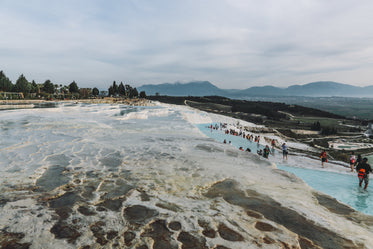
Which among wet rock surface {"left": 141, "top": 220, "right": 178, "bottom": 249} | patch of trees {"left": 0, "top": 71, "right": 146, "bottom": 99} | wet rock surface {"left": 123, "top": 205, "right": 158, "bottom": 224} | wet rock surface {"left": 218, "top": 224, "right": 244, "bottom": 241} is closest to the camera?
wet rock surface {"left": 141, "top": 220, "right": 178, "bottom": 249}

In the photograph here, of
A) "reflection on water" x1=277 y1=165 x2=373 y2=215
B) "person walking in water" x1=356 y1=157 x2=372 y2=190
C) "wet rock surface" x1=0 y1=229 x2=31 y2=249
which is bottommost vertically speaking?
"reflection on water" x1=277 y1=165 x2=373 y2=215

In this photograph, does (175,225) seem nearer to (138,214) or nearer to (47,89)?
(138,214)

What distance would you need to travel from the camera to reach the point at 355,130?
259 ft

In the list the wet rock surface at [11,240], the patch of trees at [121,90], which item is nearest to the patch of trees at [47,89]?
the patch of trees at [121,90]

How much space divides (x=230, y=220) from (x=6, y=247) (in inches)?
166

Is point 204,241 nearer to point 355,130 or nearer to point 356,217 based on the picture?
point 356,217

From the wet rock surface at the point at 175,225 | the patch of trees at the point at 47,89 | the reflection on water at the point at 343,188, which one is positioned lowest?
the reflection on water at the point at 343,188

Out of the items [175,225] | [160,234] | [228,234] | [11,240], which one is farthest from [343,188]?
[11,240]

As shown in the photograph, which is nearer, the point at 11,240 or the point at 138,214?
the point at 11,240

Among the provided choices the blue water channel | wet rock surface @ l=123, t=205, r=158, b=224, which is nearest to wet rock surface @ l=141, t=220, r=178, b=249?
wet rock surface @ l=123, t=205, r=158, b=224

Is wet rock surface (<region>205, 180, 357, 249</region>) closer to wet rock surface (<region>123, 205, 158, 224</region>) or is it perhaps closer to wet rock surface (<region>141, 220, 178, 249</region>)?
wet rock surface (<region>123, 205, 158, 224</region>)

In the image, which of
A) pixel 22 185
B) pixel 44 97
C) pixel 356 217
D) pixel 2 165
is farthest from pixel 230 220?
pixel 44 97

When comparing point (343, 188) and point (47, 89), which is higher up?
point (47, 89)

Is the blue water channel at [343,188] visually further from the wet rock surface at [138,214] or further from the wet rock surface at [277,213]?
the wet rock surface at [138,214]
